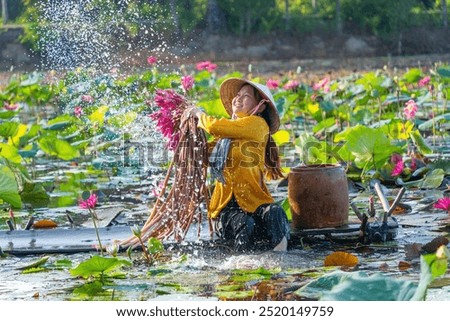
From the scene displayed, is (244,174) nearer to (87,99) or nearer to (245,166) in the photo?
(245,166)

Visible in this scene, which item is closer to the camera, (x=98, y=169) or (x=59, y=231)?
(x=59, y=231)

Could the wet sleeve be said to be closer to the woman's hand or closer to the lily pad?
the woman's hand

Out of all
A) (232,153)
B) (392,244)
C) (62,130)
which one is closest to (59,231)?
(232,153)

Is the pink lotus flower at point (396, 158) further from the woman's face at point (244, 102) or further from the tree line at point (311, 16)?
the tree line at point (311, 16)

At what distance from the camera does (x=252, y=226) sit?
5355 mm

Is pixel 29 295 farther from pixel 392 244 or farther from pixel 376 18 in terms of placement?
pixel 376 18

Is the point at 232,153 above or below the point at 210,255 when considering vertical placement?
above

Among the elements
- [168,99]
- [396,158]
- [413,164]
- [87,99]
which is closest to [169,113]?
[168,99]

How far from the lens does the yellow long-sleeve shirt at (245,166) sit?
5.36 metres

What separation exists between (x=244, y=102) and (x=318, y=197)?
1.88 ft

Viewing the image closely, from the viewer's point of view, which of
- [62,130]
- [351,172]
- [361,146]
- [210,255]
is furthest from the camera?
[62,130]

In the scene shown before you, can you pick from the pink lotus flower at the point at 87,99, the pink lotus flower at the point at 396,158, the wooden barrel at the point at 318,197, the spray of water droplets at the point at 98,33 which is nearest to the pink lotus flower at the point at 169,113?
the wooden barrel at the point at 318,197

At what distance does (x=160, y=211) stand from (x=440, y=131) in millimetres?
4710

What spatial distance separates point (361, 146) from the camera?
6.89m
